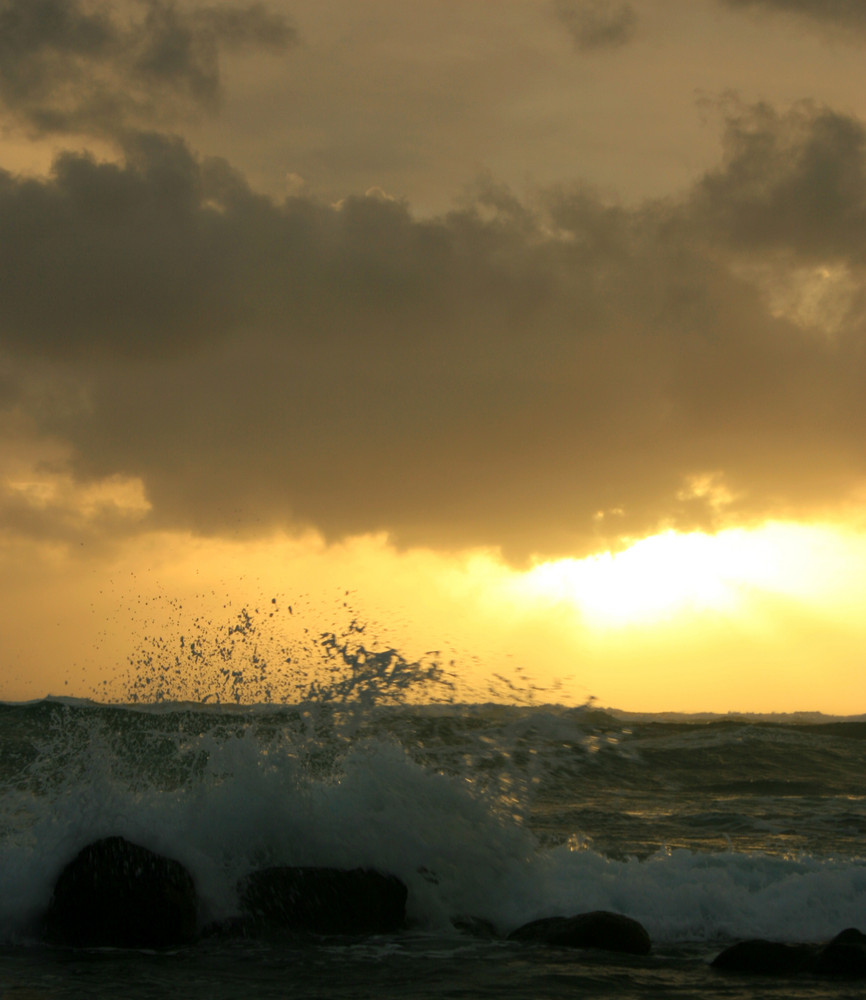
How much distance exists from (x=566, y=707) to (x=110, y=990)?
21.8 feet

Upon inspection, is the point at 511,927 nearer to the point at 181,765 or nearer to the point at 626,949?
the point at 626,949

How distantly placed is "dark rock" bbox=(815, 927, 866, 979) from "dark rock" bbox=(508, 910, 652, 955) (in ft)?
4.61

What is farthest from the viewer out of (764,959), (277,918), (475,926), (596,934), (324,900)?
(475,926)

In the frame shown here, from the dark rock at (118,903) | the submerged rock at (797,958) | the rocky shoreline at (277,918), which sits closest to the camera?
the submerged rock at (797,958)

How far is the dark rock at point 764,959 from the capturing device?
700cm

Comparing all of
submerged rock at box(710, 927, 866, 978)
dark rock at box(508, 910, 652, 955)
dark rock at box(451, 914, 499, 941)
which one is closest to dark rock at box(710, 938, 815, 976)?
submerged rock at box(710, 927, 866, 978)

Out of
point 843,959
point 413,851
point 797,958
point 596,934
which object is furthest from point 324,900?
point 843,959

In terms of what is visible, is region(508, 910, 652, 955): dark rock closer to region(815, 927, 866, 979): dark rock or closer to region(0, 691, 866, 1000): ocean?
region(0, 691, 866, 1000): ocean

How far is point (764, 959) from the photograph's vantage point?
23.3 ft

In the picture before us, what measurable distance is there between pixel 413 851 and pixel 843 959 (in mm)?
4217

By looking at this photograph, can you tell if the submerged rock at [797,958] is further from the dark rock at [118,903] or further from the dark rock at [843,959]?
the dark rock at [118,903]

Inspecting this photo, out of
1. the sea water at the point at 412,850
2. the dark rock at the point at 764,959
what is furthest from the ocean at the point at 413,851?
the dark rock at the point at 764,959

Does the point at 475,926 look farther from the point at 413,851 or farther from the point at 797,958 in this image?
the point at 797,958

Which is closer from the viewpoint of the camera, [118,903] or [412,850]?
[118,903]
